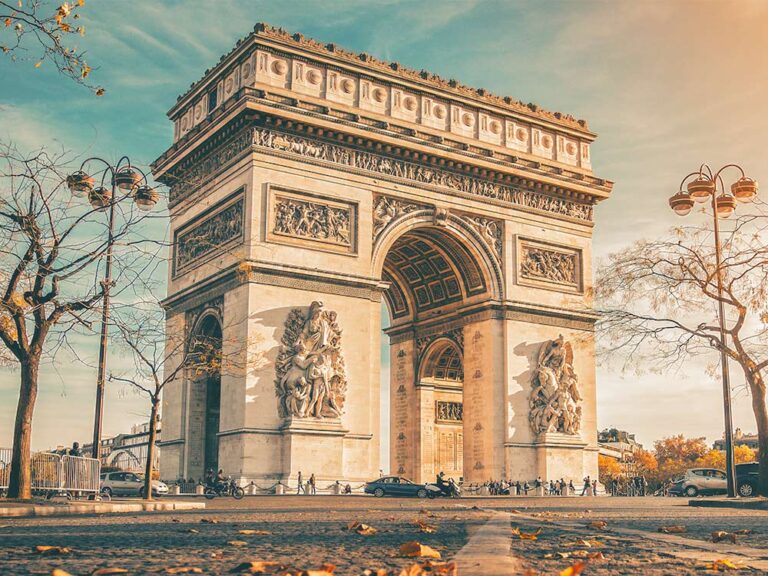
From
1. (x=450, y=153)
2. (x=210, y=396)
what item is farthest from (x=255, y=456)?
(x=450, y=153)

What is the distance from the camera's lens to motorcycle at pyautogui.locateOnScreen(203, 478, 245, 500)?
28297 millimetres

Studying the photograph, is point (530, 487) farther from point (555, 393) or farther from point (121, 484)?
point (121, 484)

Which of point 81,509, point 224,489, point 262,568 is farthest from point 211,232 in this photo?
point 262,568

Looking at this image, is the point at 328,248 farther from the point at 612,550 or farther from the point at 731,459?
the point at 612,550

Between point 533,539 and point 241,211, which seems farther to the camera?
point 241,211

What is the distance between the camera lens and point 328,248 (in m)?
32.6

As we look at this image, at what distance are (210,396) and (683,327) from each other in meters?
19.2

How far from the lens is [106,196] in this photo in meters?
18.6

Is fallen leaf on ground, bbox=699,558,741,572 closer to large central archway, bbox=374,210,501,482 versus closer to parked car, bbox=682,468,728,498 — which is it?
large central archway, bbox=374,210,501,482

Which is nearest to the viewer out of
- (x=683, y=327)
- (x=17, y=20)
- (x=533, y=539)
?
(x=533, y=539)

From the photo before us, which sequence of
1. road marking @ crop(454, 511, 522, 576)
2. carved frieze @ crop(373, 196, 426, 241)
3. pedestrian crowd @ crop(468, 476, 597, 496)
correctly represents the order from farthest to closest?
pedestrian crowd @ crop(468, 476, 597, 496), carved frieze @ crop(373, 196, 426, 241), road marking @ crop(454, 511, 522, 576)

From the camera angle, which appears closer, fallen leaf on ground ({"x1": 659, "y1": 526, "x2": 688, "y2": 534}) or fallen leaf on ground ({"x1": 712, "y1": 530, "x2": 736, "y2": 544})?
fallen leaf on ground ({"x1": 712, "y1": 530, "x2": 736, "y2": 544})

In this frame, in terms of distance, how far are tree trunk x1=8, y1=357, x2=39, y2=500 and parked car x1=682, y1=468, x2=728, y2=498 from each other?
2933cm

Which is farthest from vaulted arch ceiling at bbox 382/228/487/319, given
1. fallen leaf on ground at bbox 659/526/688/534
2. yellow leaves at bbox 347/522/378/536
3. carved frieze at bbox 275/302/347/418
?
yellow leaves at bbox 347/522/378/536
